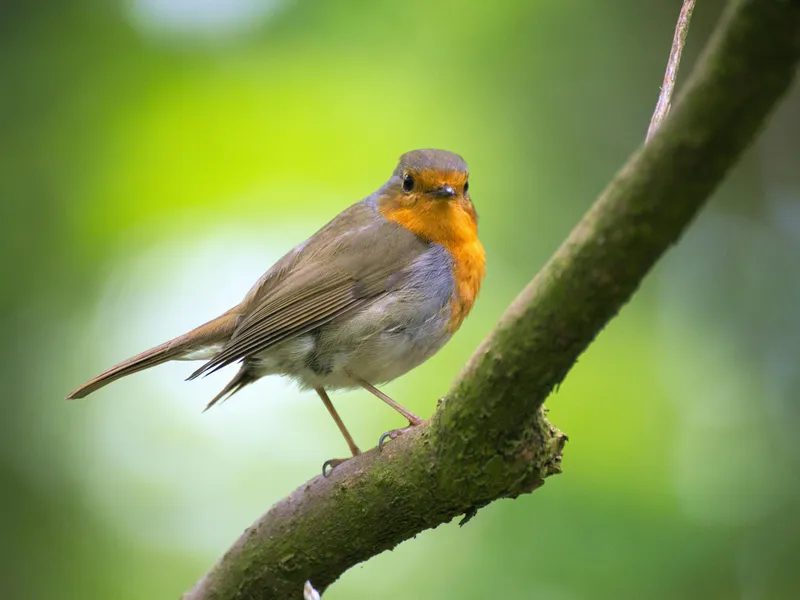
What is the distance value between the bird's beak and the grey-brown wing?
22 centimetres

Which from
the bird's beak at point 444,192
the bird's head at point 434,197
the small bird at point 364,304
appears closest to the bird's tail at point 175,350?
the small bird at point 364,304

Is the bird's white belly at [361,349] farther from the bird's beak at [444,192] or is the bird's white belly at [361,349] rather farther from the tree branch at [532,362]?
the tree branch at [532,362]

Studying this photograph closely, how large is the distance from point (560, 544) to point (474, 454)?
1.64 m

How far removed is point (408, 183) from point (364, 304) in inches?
26.6

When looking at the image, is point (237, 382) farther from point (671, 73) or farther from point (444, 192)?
point (671, 73)

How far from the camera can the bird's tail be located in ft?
12.3

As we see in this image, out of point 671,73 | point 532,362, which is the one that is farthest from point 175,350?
point 671,73

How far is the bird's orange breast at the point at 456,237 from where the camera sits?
3.80 m

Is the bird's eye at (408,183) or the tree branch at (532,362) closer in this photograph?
the tree branch at (532,362)

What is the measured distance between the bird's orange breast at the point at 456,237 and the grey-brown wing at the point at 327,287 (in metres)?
0.07

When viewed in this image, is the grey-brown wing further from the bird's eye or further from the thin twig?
the thin twig

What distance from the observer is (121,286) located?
5.30 meters

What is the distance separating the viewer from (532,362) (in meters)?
1.98

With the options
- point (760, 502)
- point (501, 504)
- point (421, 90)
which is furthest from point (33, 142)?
point (760, 502)
